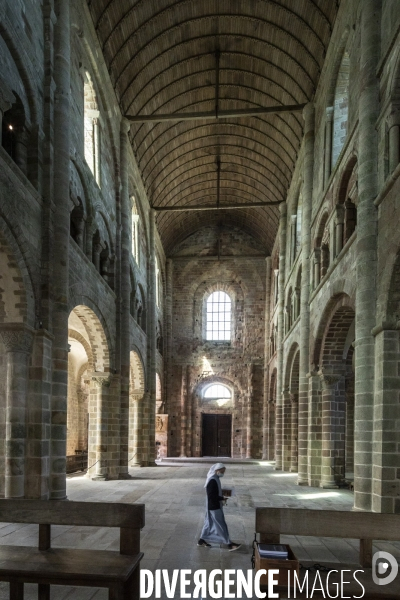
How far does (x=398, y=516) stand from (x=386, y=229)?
6.33m

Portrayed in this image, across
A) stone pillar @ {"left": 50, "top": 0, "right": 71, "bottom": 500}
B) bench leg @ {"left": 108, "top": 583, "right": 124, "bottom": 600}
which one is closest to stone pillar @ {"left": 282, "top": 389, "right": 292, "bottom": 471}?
stone pillar @ {"left": 50, "top": 0, "right": 71, "bottom": 500}

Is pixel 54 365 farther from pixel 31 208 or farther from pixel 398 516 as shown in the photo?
pixel 398 516

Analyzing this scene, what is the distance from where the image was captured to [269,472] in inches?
885

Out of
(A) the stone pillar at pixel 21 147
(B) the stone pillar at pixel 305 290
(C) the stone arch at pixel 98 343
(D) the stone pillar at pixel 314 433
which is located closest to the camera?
(A) the stone pillar at pixel 21 147

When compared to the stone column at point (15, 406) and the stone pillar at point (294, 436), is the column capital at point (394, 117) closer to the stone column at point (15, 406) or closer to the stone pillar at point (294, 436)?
the stone column at point (15, 406)

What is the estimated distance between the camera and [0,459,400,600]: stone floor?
24.8ft

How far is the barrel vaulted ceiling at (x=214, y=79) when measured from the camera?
54.7 ft

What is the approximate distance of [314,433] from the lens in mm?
17094

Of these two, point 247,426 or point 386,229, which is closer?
point 386,229

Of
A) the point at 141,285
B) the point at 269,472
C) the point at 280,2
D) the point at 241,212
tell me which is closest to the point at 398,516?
the point at 280,2

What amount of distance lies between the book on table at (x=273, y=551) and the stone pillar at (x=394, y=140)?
7.38m

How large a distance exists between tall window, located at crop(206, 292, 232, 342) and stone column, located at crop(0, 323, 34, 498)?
2453 centimetres

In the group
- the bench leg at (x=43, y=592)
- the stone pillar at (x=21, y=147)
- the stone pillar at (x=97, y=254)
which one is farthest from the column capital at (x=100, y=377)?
the bench leg at (x=43, y=592)

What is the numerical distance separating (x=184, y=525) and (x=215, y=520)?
1.87m
